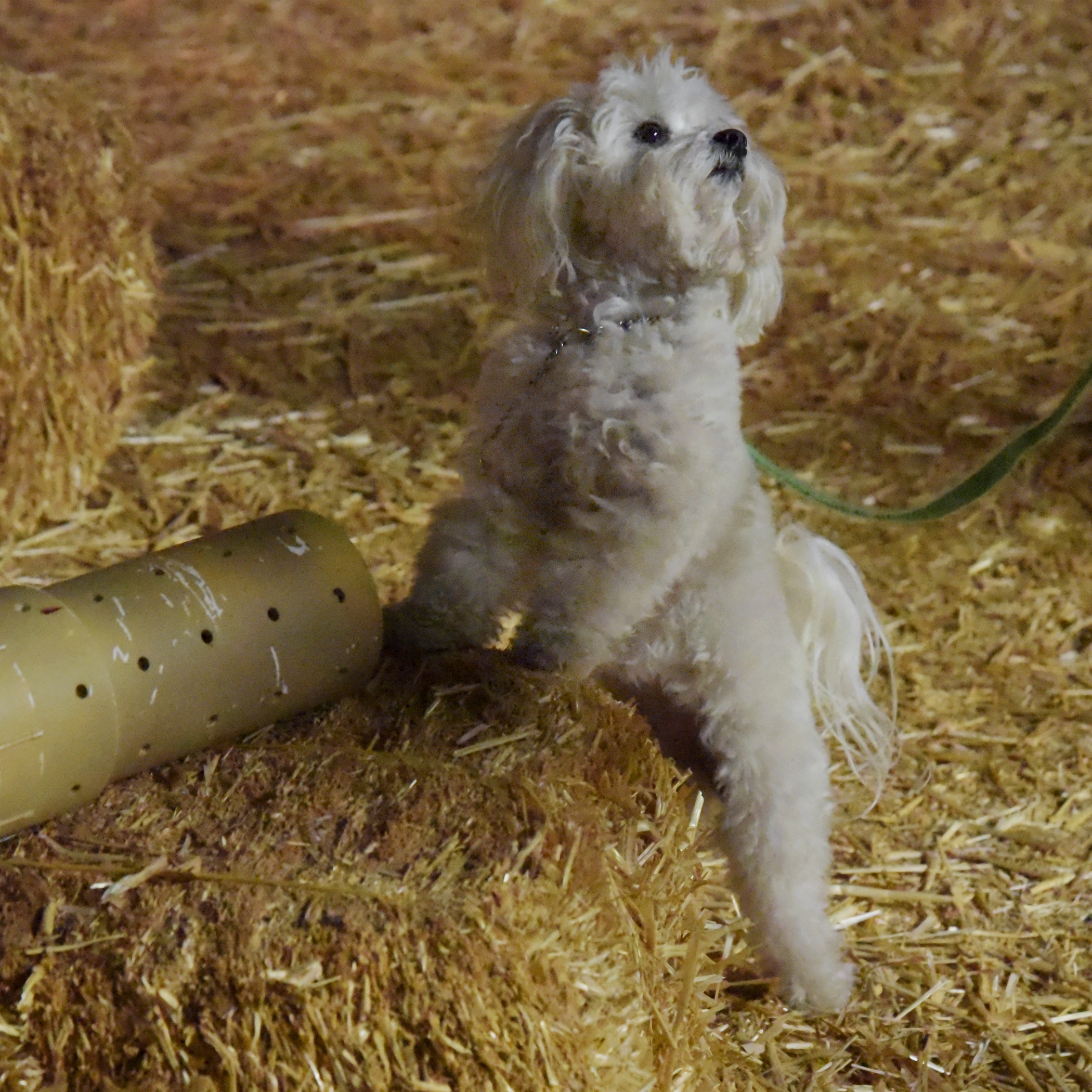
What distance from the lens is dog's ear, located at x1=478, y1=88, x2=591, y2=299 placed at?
5.87 ft

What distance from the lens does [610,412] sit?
1773 millimetres

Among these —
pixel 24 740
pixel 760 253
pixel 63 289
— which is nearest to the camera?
pixel 24 740

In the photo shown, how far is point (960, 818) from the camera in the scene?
7.92 ft

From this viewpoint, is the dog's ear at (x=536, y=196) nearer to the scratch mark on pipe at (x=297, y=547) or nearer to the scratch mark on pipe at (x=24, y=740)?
the scratch mark on pipe at (x=297, y=547)

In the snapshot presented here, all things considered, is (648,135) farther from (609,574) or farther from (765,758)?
(765,758)

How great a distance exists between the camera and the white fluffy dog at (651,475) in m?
1.77

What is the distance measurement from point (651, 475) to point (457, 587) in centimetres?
36

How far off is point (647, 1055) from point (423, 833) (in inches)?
14.7

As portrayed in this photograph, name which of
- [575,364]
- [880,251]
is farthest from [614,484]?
[880,251]

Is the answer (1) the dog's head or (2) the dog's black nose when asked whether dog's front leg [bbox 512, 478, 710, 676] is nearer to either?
(1) the dog's head

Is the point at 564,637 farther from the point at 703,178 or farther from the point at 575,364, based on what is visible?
the point at 703,178

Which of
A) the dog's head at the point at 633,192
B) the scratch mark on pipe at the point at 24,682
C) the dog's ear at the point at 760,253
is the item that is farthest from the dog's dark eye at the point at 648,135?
the scratch mark on pipe at the point at 24,682

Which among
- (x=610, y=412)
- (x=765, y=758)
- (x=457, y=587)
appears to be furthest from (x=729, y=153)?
(x=765, y=758)

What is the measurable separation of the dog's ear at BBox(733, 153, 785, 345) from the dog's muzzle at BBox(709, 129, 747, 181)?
22 mm
